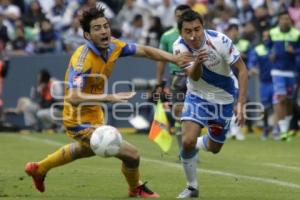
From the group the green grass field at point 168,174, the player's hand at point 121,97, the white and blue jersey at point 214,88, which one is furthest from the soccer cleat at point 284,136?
the player's hand at point 121,97

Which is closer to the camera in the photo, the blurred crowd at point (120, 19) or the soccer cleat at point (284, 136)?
the soccer cleat at point (284, 136)

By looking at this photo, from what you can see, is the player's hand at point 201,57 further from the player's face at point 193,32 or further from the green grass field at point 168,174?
the green grass field at point 168,174

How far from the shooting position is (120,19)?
2547 cm

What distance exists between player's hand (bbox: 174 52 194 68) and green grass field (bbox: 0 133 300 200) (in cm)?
148

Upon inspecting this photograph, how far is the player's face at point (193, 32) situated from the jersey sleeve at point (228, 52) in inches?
10.2

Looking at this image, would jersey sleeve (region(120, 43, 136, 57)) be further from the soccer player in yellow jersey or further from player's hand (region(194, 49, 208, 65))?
player's hand (region(194, 49, 208, 65))

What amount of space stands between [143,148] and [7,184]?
6.60 meters

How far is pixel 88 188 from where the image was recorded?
11.9 m

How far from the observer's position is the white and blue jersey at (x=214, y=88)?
448 inches

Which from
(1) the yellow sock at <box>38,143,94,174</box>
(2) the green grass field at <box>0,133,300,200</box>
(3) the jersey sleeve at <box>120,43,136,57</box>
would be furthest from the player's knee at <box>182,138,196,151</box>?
(3) the jersey sleeve at <box>120,43,136,57</box>

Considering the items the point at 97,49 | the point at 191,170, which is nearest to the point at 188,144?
the point at 191,170

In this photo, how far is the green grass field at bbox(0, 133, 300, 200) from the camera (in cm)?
1131

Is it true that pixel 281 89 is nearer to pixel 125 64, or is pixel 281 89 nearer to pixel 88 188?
pixel 125 64

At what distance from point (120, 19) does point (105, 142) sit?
15380 mm
